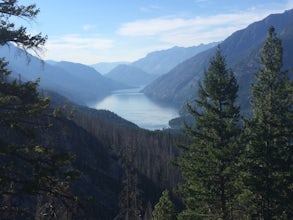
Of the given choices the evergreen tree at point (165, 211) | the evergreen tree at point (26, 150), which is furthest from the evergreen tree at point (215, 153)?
the evergreen tree at point (26, 150)

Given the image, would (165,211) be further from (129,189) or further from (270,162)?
(270,162)

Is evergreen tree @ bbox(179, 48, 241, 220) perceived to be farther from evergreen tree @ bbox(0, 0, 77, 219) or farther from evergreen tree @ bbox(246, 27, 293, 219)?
evergreen tree @ bbox(0, 0, 77, 219)

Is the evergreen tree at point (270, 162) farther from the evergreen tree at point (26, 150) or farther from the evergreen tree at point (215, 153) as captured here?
the evergreen tree at point (26, 150)

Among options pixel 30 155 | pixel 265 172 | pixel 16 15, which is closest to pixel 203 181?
pixel 265 172

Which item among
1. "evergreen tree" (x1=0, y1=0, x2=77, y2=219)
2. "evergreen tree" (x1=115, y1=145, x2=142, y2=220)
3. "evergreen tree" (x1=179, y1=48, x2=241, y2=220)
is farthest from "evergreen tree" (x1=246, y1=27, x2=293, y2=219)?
"evergreen tree" (x1=0, y1=0, x2=77, y2=219)

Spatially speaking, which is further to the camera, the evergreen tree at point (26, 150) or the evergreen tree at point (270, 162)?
the evergreen tree at point (270, 162)

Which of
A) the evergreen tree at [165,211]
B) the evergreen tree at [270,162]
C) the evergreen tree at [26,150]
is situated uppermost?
the evergreen tree at [26,150]

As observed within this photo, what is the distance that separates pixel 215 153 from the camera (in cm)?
2661

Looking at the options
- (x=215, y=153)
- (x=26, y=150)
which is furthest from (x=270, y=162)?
(x=26, y=150)

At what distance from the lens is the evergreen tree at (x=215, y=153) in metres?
27.0

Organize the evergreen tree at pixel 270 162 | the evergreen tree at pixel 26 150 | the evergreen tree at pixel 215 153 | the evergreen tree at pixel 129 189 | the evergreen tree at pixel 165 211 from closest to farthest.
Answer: the evergreen tree at pixel 26 150 → the evergreen tree at pixel 270 162 → the evergreen tree at pixel 215 153 → the evergreen tree at pixel 129 189 → the evergreen tree at pixel 165 211

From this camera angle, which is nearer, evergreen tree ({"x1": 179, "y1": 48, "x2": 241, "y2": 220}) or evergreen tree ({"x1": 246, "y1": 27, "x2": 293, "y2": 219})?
evergreen tree ({"x1": 246, "y1": 27, "x2": 293, "y2": 219})

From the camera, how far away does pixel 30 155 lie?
46.4ft

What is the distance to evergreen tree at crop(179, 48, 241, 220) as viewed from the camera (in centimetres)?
2700
